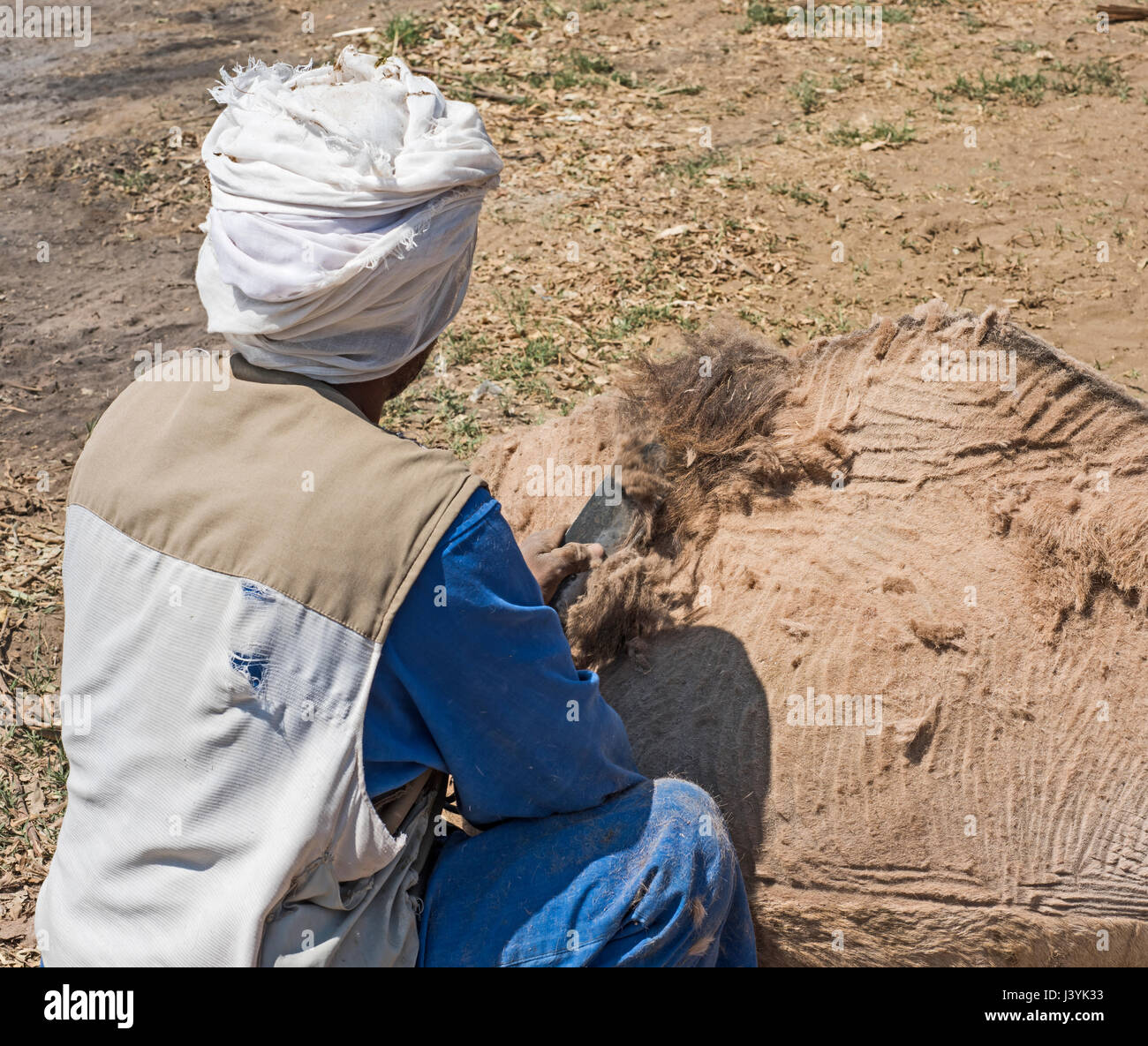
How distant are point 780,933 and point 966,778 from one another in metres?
0.54

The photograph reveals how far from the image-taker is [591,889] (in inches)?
80.8

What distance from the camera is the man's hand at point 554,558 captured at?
8.17 ft

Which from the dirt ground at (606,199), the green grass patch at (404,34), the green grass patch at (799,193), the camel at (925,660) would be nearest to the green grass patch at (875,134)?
the dirt ground at (606,199)

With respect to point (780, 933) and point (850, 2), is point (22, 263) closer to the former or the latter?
point (780, 933)

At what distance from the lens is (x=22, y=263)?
19.7 feet

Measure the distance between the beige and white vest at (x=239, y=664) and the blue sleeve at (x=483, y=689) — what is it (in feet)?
0.20

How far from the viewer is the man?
70.9 inches

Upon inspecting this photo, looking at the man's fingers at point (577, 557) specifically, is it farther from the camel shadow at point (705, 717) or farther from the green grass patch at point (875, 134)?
the green grass patch at point (875, 134)

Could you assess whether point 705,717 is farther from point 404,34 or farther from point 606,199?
point 404,34

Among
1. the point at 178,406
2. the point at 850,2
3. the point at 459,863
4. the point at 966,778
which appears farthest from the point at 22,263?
the point at 850,2

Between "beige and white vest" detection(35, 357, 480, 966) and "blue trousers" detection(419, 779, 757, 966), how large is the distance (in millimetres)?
128

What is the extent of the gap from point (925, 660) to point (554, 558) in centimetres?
85

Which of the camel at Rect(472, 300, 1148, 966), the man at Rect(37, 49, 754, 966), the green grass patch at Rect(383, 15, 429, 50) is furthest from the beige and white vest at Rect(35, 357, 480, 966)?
the green grass patch at Rect(383, 15, 429, 50)

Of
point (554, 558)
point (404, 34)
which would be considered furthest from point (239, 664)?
point (404, 34)
